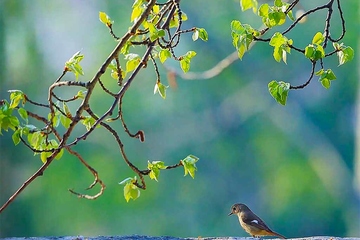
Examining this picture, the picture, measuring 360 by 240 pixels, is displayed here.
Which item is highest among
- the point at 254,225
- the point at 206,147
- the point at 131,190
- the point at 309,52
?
the point at 206,147

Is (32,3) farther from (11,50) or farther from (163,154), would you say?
(163,154)

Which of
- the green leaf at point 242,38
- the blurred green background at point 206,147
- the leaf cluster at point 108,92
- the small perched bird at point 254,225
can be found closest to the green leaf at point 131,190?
the leaf cluster at point 108,92

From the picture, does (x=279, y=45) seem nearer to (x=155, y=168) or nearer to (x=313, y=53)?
(x=313, y=53)

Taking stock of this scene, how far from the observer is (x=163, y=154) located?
20.1ft

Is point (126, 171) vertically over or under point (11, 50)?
under

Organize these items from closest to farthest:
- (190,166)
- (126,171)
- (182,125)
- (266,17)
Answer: (266,17) < (190,166) < (126,171) < (182,125)

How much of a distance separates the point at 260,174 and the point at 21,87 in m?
2.39

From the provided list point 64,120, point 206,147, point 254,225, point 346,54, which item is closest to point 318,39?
point 346,54

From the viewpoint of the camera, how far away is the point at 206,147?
6.42 meters

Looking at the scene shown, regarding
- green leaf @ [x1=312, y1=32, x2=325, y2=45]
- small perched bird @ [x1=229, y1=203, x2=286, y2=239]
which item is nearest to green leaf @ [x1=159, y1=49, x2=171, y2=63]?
green leaf @ [x1=312, y1=32, x2=325, y2=45]

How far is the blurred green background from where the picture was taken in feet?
20.1

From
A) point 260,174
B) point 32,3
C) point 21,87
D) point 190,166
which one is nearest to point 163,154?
point 260,174

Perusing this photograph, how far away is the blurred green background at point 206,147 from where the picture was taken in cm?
612

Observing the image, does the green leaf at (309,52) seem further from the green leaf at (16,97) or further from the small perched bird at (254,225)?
the small perched bird at (254,225)
